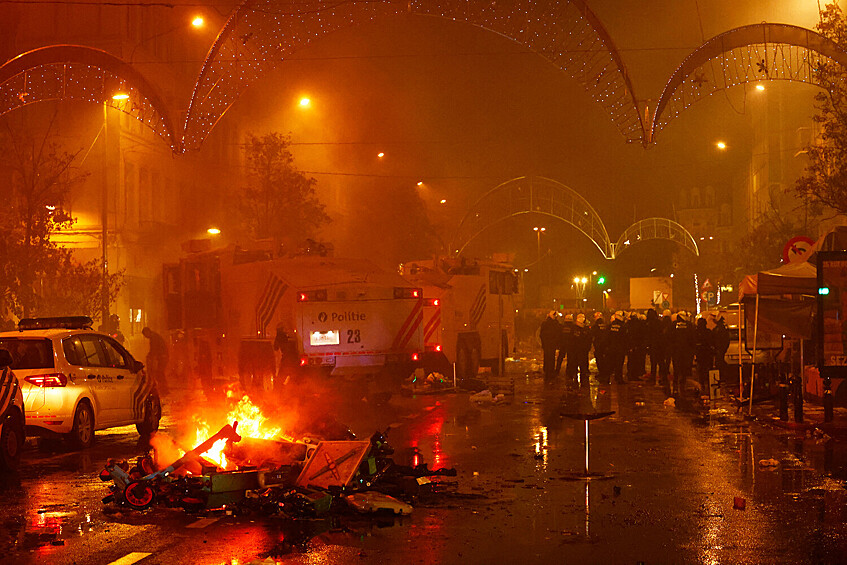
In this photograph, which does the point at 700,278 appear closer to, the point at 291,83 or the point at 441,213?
the point at 441,213

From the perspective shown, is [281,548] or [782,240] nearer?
[281,548]

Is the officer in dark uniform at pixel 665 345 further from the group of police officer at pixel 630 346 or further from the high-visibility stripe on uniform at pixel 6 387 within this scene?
the high-visibility stripe on uniform at pixel 6 387

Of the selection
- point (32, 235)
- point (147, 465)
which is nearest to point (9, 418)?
point (147, 465)

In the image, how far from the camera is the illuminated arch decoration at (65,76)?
2212 centimetres

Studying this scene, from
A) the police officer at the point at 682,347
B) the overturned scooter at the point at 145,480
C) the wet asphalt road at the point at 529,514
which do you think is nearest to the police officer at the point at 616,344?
the police officer at the point at 682,347

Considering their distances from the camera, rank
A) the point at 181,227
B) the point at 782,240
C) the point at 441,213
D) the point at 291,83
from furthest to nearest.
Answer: the point at 441,213
the point at 291,83
the point at 181,227
the point at 782,240

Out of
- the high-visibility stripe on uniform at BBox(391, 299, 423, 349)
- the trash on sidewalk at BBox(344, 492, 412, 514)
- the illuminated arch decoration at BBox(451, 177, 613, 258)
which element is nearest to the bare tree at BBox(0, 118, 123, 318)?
the high-visibility stripe on uniform at BBox(391, 299, 423, 349)

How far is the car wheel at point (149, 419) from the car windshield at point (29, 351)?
2.26m

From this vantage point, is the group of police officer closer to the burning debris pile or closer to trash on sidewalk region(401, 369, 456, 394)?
trash on sidewalk region(401, 369, 456, 394)

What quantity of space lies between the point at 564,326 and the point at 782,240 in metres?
23.1

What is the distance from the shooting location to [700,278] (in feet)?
265

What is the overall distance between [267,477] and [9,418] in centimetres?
428

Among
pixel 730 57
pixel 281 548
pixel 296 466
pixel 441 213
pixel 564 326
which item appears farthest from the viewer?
pixel 441 213

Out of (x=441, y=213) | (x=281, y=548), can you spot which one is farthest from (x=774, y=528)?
(x=441, y=213)
